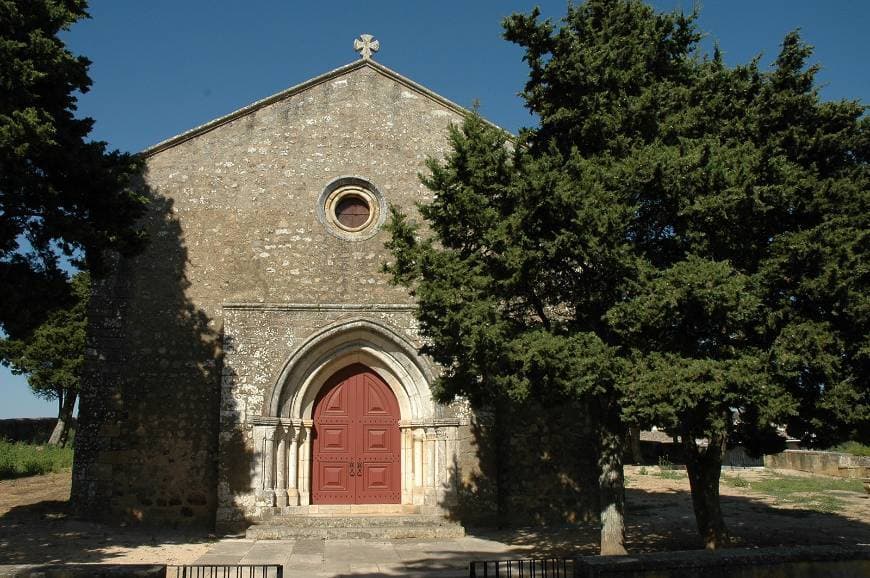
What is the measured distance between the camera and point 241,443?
12.3m

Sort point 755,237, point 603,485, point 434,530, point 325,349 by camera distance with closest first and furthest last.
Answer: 1. point 755,237
2. point 603,485
3. point 434,530
4. point 325,349

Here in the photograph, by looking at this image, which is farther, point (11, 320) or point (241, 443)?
point (241, 443)

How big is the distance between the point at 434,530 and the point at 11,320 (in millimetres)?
6915

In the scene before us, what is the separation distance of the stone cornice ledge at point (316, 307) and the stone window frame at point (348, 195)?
1.44 m

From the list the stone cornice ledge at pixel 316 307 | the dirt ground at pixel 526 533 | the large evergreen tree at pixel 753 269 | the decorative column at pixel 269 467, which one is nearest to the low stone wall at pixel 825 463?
the dirt ground at pixel 526 533

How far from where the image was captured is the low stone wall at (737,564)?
554 cm

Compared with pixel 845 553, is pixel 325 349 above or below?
above

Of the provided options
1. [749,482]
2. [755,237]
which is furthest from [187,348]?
[749,482]

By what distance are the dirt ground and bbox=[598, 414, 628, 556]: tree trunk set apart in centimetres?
103

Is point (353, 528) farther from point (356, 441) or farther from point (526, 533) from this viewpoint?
point (526, 533)

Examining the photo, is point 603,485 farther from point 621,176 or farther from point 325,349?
point 325,349

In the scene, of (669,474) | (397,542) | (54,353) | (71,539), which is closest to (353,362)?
(397,542)

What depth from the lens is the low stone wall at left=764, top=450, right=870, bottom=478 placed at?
2219 centimetres

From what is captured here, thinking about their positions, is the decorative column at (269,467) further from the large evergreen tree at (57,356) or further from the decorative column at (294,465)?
the large evergreen tree at (57,356)
